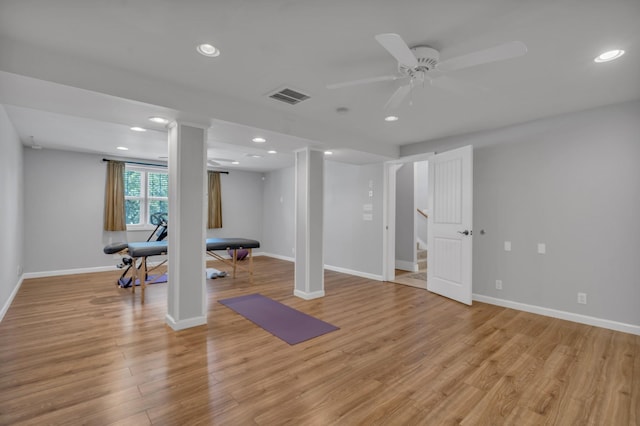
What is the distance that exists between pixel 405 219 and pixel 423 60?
4661 mm

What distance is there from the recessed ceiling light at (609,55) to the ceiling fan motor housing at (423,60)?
4.02 feet

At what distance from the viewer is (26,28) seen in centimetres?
186

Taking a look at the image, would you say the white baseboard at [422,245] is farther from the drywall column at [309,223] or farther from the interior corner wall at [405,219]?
the drywall column at [309,223]

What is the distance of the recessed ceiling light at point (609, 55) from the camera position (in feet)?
6.88

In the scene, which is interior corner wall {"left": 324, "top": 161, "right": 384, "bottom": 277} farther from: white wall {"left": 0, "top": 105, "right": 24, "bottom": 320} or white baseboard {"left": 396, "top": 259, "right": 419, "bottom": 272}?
white wall {"left": 0, "top": 105, "right": 24, "bottom": 320}

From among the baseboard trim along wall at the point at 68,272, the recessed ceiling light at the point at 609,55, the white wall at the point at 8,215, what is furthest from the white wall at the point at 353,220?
the white wall at the point at 8,215

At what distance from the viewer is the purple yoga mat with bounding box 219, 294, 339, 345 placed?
2926 mm

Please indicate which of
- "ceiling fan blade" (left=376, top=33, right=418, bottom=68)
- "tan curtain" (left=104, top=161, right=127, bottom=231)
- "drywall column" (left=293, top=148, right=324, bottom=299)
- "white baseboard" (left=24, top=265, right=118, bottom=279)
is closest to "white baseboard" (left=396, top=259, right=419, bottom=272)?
"drywall column" (left=293, top=148, right=324, bottom=299)

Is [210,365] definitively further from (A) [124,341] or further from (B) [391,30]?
(B) [391,30]

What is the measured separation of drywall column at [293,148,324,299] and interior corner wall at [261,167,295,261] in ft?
10.0

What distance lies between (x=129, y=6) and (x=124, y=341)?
2.75 meters

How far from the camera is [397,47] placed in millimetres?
1665

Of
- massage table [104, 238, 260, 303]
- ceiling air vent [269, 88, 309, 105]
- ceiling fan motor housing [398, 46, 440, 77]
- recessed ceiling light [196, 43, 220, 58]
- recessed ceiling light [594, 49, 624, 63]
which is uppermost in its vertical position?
recessed ceiling light [594, 49, 624, 63]

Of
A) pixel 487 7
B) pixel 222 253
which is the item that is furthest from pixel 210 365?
pixel 222 253
